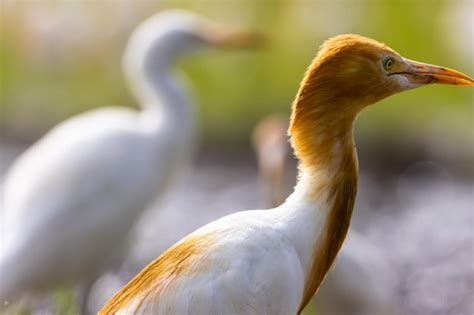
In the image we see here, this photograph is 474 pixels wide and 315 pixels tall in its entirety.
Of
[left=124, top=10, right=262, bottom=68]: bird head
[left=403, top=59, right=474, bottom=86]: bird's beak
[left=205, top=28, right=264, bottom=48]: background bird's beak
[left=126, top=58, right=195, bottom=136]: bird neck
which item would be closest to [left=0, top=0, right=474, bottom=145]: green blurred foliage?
[left=205, top=28, right=264, bottom=48]: background bird's beak

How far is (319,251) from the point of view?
365 cm

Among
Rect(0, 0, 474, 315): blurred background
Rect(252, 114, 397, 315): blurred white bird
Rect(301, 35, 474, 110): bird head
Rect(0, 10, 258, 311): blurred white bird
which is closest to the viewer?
Rect(301, 35, 474, 110): bird head

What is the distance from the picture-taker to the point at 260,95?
41.6ft

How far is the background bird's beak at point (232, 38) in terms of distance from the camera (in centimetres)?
739

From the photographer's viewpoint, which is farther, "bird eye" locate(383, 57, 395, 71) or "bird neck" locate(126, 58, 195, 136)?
"bird neck" locate(126, 58, 195, 136)

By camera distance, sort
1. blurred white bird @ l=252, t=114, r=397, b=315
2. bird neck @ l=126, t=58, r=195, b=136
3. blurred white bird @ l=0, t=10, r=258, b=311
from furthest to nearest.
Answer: bird neck @ l=126, t=58, r=195, b=136 < blurred white bird @ l=0, t=10, r=258, b=311 < blurred white bird @ l=252, t=114, r=397, b=315

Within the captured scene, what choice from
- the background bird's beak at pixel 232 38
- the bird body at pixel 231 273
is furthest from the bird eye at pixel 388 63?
the background bird's beak at pixel 232 38

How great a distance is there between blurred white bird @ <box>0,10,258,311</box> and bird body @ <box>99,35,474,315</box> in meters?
2.28

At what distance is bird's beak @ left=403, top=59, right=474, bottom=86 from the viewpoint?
→ 3742mm

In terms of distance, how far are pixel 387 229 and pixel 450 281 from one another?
64.6 inches

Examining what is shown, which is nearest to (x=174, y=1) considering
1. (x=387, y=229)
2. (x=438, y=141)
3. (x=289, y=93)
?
(x=289, y=93)

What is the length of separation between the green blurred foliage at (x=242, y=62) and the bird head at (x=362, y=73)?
8217 mm

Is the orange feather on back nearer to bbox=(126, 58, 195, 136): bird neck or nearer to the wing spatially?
the wing

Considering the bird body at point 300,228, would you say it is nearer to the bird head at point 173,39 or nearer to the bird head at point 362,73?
the bird head at point 362,73
